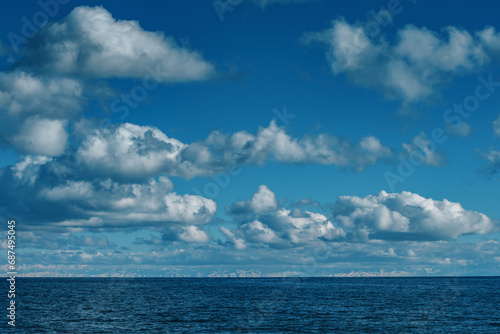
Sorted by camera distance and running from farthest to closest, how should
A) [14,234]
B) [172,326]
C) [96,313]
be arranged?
[96,313] → [172,326] → [14,234]

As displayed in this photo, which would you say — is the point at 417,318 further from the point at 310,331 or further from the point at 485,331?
the point at 310,331

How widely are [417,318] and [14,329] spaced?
73457 millimetres

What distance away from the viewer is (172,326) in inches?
3191

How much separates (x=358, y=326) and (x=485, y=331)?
20504 mm

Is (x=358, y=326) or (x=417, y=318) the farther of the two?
(x=417, y=318)

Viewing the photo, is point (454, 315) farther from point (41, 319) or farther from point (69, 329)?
point (41, 319)

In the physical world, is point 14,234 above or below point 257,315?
above

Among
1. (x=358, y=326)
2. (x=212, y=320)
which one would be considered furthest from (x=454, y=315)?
(x=212, y=320)

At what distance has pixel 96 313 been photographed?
102 metres

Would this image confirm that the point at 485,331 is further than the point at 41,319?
No

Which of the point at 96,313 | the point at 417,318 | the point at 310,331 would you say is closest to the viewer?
the point at 310,331

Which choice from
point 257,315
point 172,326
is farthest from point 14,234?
point 257,315

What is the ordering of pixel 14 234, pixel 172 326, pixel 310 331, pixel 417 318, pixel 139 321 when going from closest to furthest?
pixel 14 234
pixel 310 331
pixel 172 326
pixel 139 321
pixel 417 318

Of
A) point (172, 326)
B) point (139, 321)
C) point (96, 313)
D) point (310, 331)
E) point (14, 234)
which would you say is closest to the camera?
point (14, 234)
